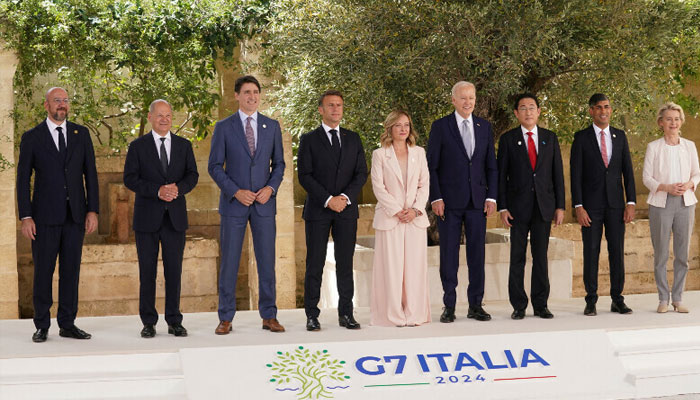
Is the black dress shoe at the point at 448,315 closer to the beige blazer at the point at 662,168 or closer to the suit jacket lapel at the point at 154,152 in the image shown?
the beige blazer at the point at 662,168

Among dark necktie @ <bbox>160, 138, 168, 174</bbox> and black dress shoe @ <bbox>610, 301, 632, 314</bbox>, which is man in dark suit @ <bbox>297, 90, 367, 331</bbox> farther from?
black dress shoe @ <bbox>610, 301, 632, 314</bbox>

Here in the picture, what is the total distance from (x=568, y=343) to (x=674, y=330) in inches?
37.7

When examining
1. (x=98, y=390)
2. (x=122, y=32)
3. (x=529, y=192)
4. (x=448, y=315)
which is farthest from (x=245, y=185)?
(x=122, y=32)

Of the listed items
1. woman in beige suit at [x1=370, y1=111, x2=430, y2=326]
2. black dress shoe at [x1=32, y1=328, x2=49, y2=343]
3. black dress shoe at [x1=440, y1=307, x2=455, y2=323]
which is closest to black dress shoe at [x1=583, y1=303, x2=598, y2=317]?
black dress shoe at [x1=440, y1=307, x2=455, y2=323]

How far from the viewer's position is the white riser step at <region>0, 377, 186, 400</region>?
4.38 metres

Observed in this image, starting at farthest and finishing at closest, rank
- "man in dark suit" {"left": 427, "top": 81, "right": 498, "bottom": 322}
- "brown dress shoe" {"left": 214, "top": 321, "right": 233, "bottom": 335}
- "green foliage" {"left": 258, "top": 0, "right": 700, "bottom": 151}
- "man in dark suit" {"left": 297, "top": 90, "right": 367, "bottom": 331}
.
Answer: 1. "green foliage" {"left": 258, "top": 0, "right": 700, "bottom": 151}
2. "man in dark suit" {"left": 427, "top": 81, "right": 498, "bottom": 322}
3. "man in dark suit" {"left": 297, "top": 90, "right": 367, "bottom": 331}
4. "brown dress shoe" {"left": 214, "top": 321, "right": 233, "bottom": 335}

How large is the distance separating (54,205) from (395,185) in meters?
2.34

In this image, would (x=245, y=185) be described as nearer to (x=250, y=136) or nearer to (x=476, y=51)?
(x=250, y=136)

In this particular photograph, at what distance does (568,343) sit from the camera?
16.2 feet

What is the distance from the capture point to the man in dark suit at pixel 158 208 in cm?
520

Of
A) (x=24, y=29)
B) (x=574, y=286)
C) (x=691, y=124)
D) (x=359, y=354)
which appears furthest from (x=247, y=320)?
(x=691, y=124)

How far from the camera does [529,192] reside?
568 centimetres

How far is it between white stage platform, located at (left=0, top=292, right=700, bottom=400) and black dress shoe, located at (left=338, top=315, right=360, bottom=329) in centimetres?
9

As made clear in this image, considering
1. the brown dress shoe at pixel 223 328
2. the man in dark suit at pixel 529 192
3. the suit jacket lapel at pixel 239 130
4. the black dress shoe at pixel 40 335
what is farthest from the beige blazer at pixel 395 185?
the black dress shoe at pixel 40 335
